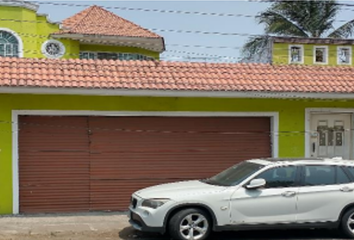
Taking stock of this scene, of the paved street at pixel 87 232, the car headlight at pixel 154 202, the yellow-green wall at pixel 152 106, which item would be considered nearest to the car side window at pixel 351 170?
the paved street at pixel 87 232

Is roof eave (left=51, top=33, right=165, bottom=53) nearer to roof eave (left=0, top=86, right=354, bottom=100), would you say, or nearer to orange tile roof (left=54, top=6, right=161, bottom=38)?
orange tile roof (left=54, top=6, right=161, bottom=38)

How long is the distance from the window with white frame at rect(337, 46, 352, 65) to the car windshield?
1364 centimetres

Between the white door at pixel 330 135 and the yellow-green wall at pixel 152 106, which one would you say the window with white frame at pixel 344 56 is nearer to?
the white door at pixel 330 135

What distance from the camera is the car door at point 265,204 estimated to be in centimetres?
798

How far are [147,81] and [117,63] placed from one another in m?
1.26

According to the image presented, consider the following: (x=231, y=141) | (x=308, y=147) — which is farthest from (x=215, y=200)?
(x=308, y=147)

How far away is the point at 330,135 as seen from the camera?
1229 centimetres

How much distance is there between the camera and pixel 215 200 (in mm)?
7957

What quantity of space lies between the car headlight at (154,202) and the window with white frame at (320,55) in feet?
48.3

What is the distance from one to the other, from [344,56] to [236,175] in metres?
14.4

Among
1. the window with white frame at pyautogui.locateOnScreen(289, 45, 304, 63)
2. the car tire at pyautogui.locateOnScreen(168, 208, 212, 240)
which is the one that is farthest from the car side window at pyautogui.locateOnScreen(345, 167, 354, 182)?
the window with white frame at pyautogui.locateOnScreen(289, 45, 304, 63)

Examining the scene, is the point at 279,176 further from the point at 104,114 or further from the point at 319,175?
the point at 104,114

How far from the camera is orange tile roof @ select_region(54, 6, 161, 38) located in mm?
23438

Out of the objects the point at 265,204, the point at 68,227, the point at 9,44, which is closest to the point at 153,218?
the point at 265,204
